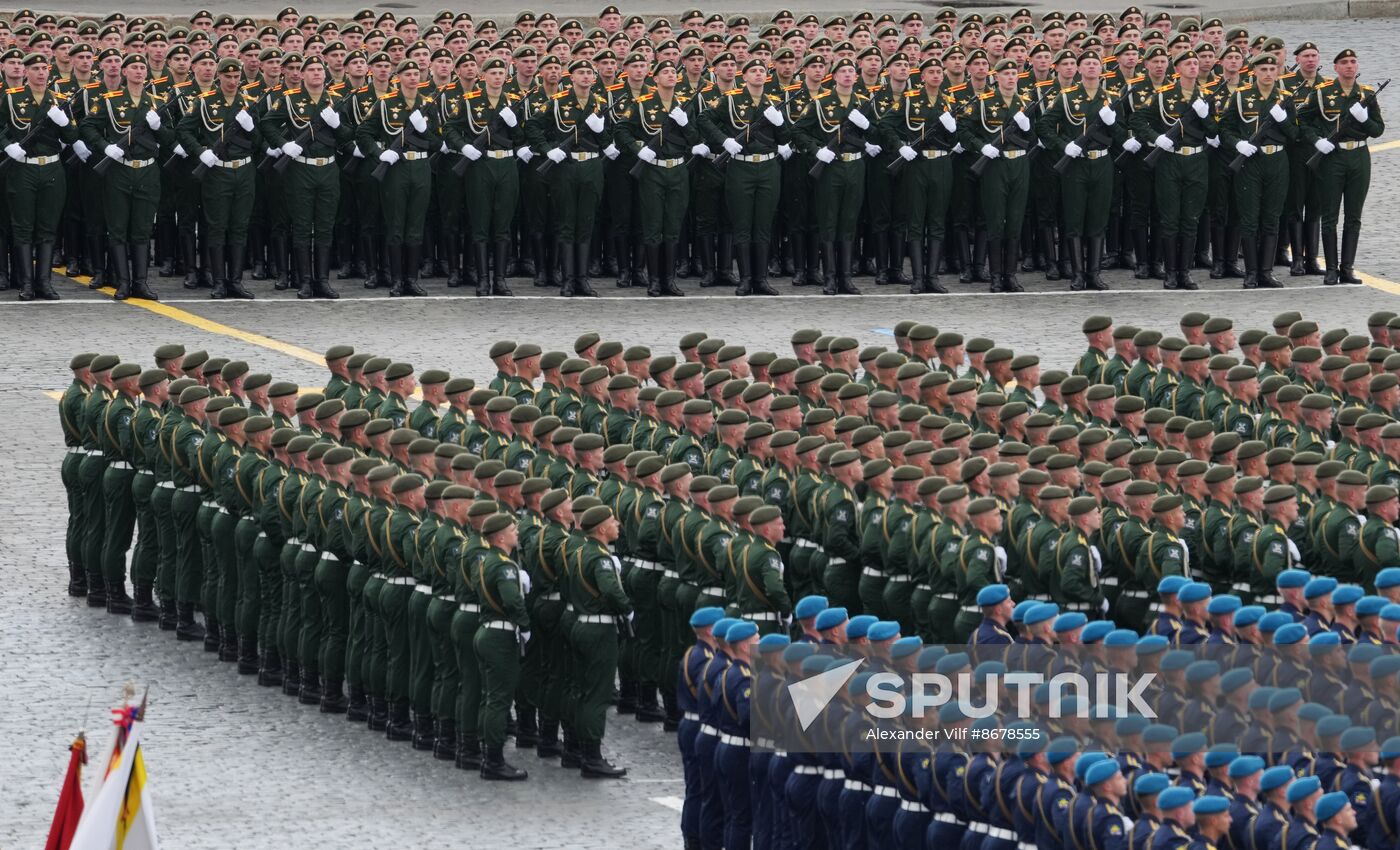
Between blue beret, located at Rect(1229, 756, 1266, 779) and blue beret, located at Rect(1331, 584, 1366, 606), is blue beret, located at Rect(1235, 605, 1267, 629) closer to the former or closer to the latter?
blue beret, located at Rect(1331, 584, 1366, 606)

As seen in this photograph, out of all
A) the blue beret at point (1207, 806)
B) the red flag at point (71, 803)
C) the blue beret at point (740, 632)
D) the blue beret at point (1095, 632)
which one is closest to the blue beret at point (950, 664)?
the blue beret at point (1095, 632)

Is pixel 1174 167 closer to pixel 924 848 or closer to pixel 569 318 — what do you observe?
pixel 569 318

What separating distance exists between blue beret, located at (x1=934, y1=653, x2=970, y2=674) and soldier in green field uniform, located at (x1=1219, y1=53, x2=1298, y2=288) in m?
13.4

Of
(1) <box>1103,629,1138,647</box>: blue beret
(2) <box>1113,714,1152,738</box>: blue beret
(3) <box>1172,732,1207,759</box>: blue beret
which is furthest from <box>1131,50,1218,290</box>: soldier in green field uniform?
(3) <box>1172,732,1207,759</box>: blue beret

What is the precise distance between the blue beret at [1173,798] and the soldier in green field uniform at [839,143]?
14544 mm

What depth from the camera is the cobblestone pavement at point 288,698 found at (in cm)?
1505

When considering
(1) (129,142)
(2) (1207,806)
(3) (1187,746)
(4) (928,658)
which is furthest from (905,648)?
(1) (129,142)

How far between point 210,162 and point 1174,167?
844 centimetres

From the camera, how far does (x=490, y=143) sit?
85.4 feet

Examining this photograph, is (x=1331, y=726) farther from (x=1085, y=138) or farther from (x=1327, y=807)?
(x=1085, y=138)

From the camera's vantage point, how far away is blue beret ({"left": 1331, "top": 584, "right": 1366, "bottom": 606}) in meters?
14.2

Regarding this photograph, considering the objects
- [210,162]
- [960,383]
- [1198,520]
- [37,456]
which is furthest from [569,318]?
[1198,520]

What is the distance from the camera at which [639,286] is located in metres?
27.1

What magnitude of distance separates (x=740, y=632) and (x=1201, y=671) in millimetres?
2163
